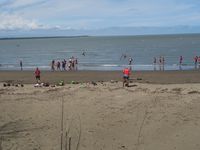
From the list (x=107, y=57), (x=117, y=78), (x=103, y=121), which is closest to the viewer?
(x=103, y=121)

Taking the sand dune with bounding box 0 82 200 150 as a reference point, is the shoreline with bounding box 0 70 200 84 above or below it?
above

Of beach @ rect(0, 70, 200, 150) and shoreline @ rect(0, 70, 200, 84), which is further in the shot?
shoreline @ rect(0, 70, 200, 84)

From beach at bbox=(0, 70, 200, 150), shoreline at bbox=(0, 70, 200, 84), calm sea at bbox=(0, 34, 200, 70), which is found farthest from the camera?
calm sea at bbox=(0, 34, 200, 70)

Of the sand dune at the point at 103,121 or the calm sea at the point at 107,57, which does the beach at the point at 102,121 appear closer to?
the sand dune at the point at 103,121

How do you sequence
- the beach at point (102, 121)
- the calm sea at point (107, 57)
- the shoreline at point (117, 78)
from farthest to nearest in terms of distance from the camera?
the calm sea at point (107, 57) < the shoreline at point (117, 78) < the beach at point (102, 121)

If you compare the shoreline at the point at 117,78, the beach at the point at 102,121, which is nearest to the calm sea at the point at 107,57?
the shoreline at the point at 117,78

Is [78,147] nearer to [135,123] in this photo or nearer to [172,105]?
[135,123]

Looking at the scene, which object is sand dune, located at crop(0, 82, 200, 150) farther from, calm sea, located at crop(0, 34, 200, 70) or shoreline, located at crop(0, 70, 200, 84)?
calm sea, located at crop(0, 34, 200, 70)

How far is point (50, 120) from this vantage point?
43.4 feet

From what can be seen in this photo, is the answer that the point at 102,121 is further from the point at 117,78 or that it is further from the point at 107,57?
the point at 107,57

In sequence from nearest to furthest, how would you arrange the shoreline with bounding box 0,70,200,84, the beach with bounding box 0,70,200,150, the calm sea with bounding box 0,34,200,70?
the beach with bounding box 0,70,200,150, the shoreline with bounding box 0,70,200,84, the calm sea with bounding box 0,34,200,70

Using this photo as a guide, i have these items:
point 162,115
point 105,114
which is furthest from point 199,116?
point 105,114

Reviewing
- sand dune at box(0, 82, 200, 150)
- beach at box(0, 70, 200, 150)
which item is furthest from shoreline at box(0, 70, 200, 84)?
beach at box(0, 70, 200, 150)

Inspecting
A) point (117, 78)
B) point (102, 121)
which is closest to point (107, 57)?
point (117, 78)
